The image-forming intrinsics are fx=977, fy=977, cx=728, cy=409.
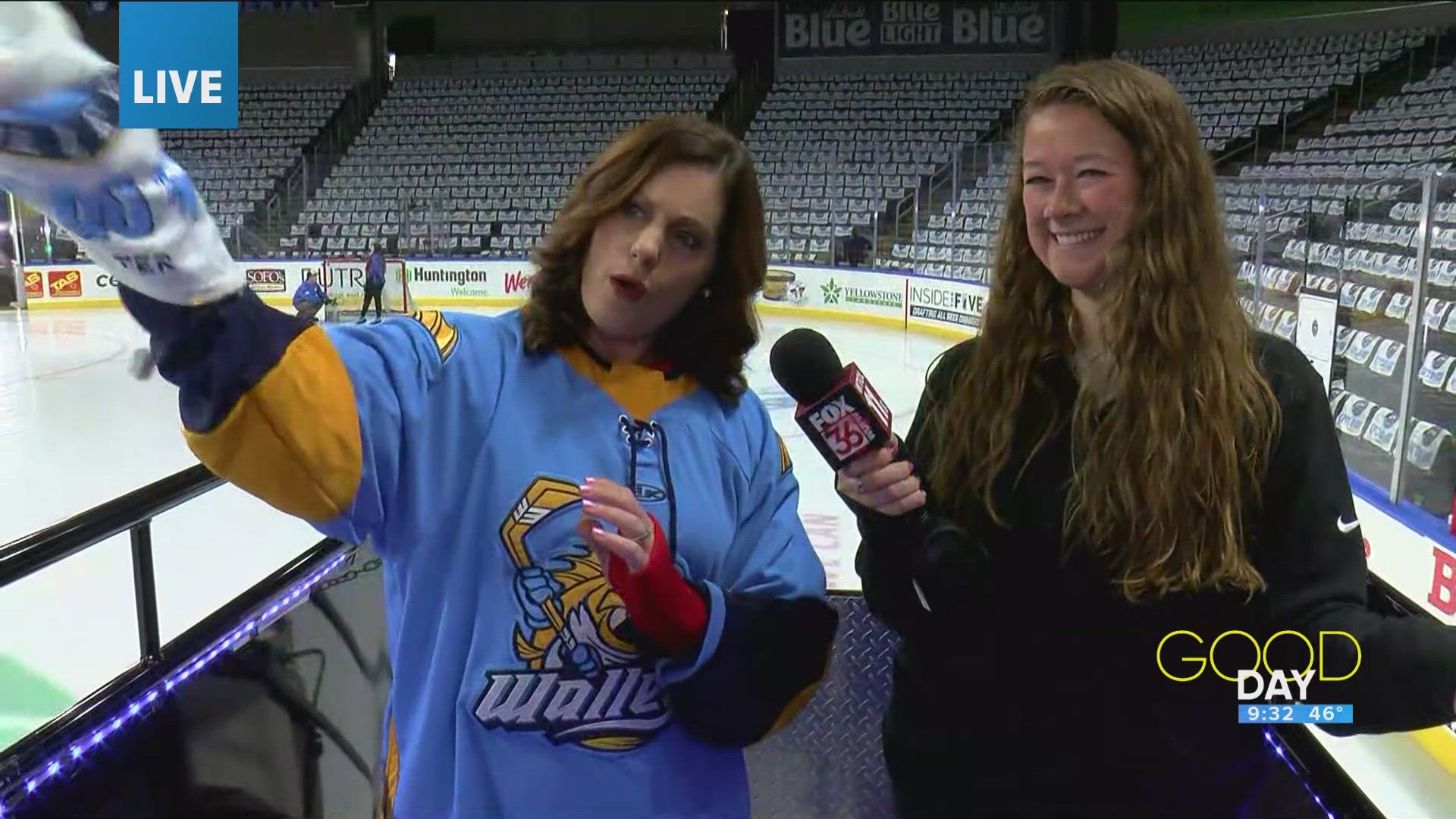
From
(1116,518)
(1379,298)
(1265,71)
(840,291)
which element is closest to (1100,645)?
(1116,518)

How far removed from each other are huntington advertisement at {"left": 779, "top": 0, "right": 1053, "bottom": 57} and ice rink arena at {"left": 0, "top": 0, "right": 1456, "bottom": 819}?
2.23 metres

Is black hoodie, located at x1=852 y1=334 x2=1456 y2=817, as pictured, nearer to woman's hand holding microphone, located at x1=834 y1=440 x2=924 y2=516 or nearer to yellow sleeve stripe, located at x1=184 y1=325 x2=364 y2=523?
woman's hand holding microphone, located at x1=834 y1=440 x2=924 y2=516

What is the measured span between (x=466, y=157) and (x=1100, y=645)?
676cm

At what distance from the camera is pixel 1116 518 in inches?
25.6

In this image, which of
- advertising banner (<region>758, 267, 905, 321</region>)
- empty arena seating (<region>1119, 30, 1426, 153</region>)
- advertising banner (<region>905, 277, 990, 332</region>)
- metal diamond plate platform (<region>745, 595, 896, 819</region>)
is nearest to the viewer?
metal diamond plate platform (<region>745, 595, 896, 819</region>)

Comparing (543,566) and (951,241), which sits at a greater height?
(951,241)

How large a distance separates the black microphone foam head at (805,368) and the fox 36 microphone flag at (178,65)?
12.6 inches

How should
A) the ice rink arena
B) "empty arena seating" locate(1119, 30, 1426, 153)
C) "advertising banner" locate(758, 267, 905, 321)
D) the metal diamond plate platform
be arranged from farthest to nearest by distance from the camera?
"empty arena seating" locate(1119, 30, 1426, 153) < "advertising banner" locate(758, 267, 905, 321) < the metal diamond plate platform < the ice rink arena

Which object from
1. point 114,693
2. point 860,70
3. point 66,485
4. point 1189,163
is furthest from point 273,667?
point 860,70

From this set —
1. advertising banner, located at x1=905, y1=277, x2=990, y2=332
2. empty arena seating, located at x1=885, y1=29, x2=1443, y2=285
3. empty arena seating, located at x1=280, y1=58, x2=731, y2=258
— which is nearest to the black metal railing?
empty arena seating, located at x1=280, y1=58, x2=731, y2=258

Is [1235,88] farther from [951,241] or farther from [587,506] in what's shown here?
[587,506]

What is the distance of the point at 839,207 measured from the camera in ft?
28.7

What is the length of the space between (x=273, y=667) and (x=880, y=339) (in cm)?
584

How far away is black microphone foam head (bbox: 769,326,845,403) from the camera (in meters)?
0.59
